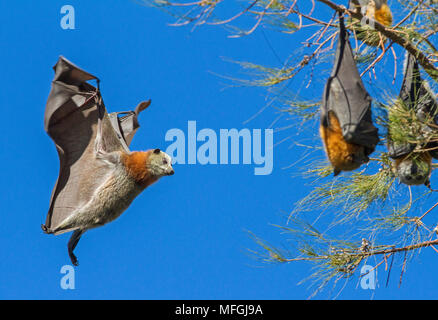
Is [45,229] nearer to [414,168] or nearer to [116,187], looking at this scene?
[116,187]

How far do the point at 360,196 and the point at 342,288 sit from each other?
0.74 metres

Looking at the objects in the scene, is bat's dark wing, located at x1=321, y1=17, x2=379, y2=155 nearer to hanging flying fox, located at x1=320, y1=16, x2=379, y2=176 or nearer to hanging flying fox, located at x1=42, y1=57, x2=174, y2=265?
hanging flying fox, located at x1=320, y1=16, x2=379, y2=176

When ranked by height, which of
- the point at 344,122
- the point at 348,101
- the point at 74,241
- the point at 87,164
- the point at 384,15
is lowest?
the point at 74,241

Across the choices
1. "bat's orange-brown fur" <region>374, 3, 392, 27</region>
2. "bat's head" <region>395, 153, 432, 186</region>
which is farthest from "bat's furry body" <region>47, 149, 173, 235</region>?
"bat's orange-brown fur" <region>374, 3, 392, 27</region>

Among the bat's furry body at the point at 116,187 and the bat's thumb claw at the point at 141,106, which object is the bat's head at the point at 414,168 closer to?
the bat's furry body at the point at 116,187

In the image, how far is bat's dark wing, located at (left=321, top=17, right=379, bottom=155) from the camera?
3816 mm

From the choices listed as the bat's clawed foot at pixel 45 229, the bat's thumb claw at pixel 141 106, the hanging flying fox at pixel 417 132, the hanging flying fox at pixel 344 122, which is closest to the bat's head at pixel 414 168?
the hanging flying fox at pixel 417 132

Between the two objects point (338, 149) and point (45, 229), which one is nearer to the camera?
point (338, 149)

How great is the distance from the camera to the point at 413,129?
3672mm

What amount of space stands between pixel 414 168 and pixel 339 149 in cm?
55

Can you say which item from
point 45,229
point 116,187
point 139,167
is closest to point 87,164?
point 116,187

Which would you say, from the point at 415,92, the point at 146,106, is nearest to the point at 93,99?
the point at 146,106

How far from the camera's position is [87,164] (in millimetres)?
5363

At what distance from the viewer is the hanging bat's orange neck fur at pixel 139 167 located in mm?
5207
